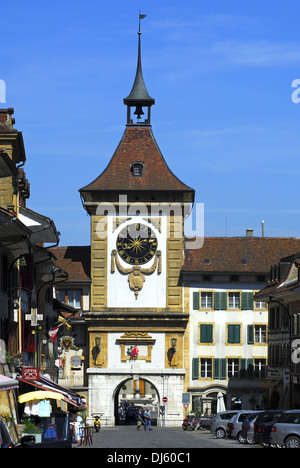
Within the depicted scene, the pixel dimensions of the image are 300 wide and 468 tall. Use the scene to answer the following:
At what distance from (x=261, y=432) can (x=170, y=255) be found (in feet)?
169

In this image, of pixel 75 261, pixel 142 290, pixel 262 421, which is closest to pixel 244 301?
pixel 142 290

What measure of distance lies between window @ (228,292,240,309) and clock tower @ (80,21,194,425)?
12.5ft

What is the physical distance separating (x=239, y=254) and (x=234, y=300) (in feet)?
15.5

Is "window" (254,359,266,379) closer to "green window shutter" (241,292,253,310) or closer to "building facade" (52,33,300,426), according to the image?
"building facade" (52,33,300,426)

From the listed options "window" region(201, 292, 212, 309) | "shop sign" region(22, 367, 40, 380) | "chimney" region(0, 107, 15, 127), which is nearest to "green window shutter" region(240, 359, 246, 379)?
"window" region(201, 292, 212, 309)

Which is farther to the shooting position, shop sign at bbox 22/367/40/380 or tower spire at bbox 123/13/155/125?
tower spire at bbox 123/13/155/125

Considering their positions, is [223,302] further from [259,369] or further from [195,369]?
[259,369]

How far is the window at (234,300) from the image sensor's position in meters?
99.6

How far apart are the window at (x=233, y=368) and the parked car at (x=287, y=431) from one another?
2114 inches

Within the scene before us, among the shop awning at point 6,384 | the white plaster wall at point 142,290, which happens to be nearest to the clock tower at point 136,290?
the white plaster wall at point 142,290

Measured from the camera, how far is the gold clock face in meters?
99.6
